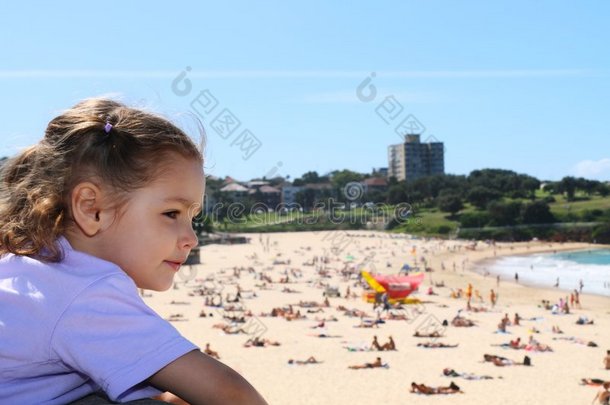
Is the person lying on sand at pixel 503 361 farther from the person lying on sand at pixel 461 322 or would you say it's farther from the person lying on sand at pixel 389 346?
the person lying on sand at pixel 461 322

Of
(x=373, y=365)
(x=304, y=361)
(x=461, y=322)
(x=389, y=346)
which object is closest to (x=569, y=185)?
(x=461, y=322)

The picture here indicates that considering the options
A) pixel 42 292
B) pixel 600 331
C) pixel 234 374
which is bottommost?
pixel 600 331

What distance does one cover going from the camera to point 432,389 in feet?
51.2

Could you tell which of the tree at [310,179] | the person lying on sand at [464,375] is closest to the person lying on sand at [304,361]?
the person lying on sand at [464,375]

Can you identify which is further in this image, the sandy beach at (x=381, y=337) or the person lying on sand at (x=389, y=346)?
the person lying on sand at (x=389, y=346)

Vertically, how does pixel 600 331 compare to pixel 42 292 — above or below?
below

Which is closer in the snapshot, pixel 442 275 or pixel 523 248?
pixel 442 275

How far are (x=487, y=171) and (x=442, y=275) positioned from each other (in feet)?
217

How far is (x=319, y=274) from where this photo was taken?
49.1 m

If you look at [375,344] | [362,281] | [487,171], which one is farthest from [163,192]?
[487,171]

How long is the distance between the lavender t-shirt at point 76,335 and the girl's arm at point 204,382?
2cm

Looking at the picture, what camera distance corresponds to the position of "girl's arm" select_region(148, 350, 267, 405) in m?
0.88

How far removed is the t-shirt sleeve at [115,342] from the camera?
888 mm

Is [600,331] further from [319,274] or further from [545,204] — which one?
[545,204]
